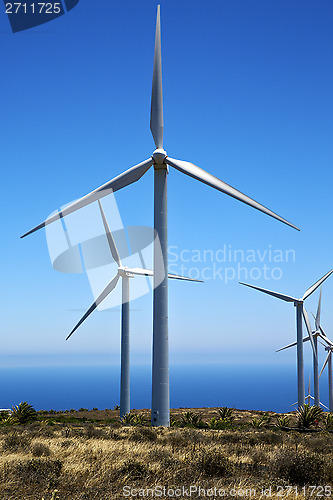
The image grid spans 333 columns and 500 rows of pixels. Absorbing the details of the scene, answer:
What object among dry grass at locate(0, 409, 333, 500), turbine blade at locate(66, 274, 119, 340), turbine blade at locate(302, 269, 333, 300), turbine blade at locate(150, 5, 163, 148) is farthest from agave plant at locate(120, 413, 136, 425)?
turbine blade at locate(302, 269, 333, 300)

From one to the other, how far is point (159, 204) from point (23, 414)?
2355 cm

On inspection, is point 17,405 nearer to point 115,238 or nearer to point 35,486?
point 115,238

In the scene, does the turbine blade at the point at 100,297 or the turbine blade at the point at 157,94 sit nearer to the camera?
the turbine blade at the point at 157,94

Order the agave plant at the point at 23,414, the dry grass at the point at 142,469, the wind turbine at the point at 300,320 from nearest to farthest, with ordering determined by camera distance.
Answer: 1. the dry grass at the point at 142,469
2. the agave plant at the point at 23,414
3. the wind turbine at the point at 300,320

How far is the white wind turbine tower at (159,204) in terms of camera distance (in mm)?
29094

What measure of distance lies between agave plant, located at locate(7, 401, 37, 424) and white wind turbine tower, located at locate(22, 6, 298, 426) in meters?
16.8

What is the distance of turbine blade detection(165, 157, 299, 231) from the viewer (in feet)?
94.1

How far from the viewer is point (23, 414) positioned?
41.1 metres

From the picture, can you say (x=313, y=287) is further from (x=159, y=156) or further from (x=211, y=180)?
(x=159, y=156)

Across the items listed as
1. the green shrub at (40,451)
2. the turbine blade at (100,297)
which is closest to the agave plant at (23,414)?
the turbine blade at (100,297)

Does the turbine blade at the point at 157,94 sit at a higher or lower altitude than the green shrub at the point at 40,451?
higher

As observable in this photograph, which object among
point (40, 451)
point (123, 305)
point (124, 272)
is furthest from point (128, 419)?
point (40, 451)

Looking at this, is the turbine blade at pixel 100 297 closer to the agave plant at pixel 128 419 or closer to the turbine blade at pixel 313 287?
the agave plant at pixel 128 419

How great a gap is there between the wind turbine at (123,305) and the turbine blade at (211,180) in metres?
13.8
